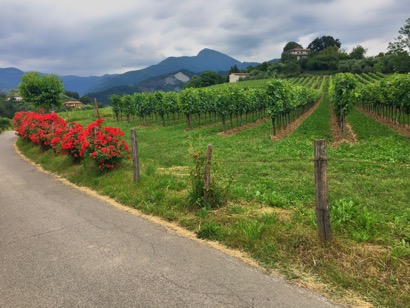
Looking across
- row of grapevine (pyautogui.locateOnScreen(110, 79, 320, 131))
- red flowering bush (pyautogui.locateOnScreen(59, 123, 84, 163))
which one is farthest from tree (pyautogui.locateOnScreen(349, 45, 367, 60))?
red flowering bush (pyautogui.locateOnScreen(59, 123, 84, 163))

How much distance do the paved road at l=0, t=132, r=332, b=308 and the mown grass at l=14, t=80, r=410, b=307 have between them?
453 millimetres

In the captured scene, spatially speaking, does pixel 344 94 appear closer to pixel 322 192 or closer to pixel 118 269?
pixel 322 192

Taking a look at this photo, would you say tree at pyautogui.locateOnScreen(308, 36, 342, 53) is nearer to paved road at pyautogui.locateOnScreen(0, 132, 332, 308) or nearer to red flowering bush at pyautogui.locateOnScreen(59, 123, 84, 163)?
red flowering bush at pyautogui.locateOnScreen(59, 123, 84, 163)

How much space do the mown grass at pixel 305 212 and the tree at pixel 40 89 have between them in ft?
113

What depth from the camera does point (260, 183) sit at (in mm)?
7762

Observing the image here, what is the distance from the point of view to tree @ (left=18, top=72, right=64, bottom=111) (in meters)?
39.7

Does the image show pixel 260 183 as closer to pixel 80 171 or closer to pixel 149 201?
pixel 149 201

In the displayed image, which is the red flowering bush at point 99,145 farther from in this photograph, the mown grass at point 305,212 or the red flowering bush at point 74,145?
the mown grass at point 305,212

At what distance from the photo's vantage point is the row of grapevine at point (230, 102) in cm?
1806

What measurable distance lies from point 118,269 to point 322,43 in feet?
531

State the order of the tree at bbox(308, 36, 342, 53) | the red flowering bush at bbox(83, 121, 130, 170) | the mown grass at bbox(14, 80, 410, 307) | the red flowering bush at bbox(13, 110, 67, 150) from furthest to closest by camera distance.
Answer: the tree at bbox(308, 36, 342, 53), the red flowering bush at bbox(13, 110, 67, 150), the red flowering bush at bbox(83, 121, 130, 170), the mown grass at bbox(14, 80, 410, 307)

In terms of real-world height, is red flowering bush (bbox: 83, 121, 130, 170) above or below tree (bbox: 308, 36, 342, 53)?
below

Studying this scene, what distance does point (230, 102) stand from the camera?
22844 mm

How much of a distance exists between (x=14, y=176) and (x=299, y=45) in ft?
549
